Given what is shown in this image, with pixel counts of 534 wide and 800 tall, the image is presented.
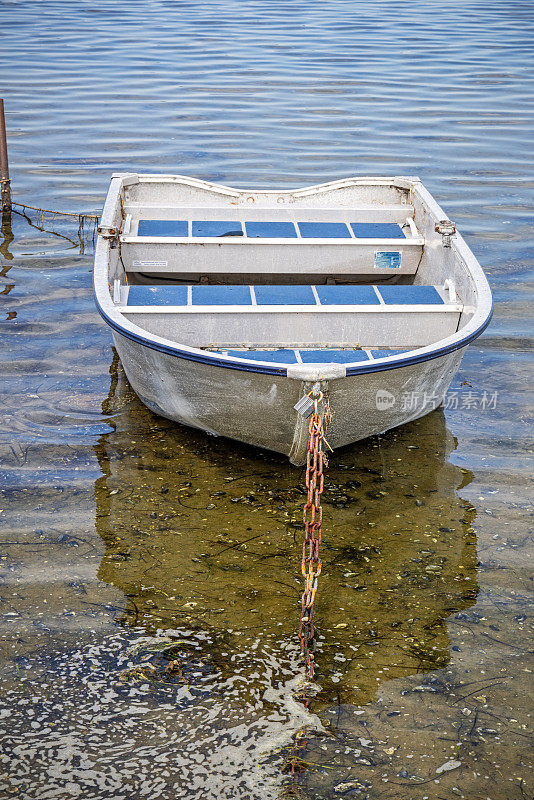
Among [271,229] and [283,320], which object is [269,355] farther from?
[271,229]

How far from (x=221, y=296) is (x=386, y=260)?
6.19ft

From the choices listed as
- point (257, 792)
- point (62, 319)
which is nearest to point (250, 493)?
point (257, 792)

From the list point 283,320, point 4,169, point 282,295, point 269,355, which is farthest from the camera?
point 4,169

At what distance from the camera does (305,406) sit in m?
5.04

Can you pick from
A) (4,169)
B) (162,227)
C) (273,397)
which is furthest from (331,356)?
(4,169)

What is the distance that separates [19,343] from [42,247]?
8.22 ft

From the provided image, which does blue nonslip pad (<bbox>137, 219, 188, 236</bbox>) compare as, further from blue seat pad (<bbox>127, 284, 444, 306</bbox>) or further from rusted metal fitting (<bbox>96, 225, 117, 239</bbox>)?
blue seat pad (<bbox>127, 284, 444, 306</bbox>)

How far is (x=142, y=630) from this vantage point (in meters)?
4.49

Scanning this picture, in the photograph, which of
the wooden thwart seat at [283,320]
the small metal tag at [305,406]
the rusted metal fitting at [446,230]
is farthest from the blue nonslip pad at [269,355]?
the rusted metal fitting at [446,230]

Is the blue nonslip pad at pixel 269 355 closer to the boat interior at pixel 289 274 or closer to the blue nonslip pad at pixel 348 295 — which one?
the boat interior at pixel 289 274

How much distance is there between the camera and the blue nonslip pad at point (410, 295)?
6.95 meters

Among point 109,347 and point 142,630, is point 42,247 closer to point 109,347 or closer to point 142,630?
point 109,347

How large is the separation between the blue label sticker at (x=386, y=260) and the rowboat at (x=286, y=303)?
0.01 metres

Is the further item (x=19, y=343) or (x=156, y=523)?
(x=19, y=343)
